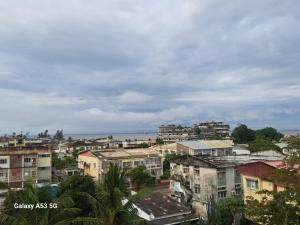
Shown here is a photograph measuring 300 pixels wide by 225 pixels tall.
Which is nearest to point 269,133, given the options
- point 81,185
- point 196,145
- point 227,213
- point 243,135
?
point 243,135

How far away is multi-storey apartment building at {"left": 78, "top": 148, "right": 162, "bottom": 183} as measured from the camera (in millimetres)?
54781

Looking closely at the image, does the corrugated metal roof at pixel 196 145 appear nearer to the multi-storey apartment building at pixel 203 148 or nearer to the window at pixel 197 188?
the multi-storey apartment building at pixel 203 148

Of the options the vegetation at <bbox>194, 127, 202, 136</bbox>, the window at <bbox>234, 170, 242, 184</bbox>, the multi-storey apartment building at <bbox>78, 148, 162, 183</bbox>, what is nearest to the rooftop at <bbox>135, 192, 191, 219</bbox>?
the window at <bbox>234, 170, 242, 184</bbox>

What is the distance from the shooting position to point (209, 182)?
38469 mm

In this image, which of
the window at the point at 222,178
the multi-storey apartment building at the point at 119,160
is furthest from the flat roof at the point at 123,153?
the window at the point at 222,178

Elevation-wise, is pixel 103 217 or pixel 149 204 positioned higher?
pixel 103 217

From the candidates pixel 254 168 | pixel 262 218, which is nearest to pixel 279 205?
pixel 262 218

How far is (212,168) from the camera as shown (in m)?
38.0

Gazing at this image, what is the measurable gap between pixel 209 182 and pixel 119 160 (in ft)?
67.8

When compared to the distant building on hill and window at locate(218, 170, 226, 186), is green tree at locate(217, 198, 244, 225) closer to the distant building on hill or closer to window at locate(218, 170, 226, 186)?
window at locate(218, 170, 226, 186)

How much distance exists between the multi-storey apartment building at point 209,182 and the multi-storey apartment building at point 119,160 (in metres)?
16.4

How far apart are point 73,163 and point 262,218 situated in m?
61.9

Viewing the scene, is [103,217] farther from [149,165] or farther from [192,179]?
[149,165]

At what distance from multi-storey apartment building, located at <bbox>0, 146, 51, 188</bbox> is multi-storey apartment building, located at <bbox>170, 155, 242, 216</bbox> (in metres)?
22.0
